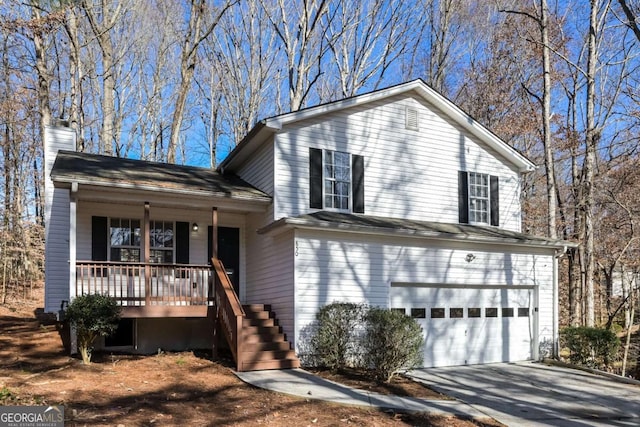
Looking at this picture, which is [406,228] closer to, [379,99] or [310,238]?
[310,238]

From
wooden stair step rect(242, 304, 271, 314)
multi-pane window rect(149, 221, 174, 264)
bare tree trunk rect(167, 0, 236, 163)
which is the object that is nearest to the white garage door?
Answer: wooden stair step rect(242, 304, 271, 314)

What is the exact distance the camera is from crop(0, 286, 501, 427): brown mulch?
6.50m

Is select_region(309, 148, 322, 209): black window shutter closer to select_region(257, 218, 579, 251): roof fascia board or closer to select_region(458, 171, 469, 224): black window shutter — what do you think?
select_region(257, 218, 579, 251): roof fascia board

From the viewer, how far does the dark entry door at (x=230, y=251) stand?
12617 millimetres

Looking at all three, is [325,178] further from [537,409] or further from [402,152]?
[537,409]

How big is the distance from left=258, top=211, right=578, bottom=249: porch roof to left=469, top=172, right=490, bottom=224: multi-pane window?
320mm

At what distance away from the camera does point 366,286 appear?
1112cm

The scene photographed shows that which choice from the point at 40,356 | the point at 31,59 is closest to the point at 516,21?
the point at 31,59

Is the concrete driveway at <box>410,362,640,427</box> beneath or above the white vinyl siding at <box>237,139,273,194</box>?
beneath

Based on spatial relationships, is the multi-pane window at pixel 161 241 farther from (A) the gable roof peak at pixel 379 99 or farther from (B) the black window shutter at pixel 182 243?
(A) the gable roof peak at pixel 379 99

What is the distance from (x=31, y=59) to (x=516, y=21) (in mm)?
20532

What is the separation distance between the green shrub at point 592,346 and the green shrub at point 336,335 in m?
6.34
